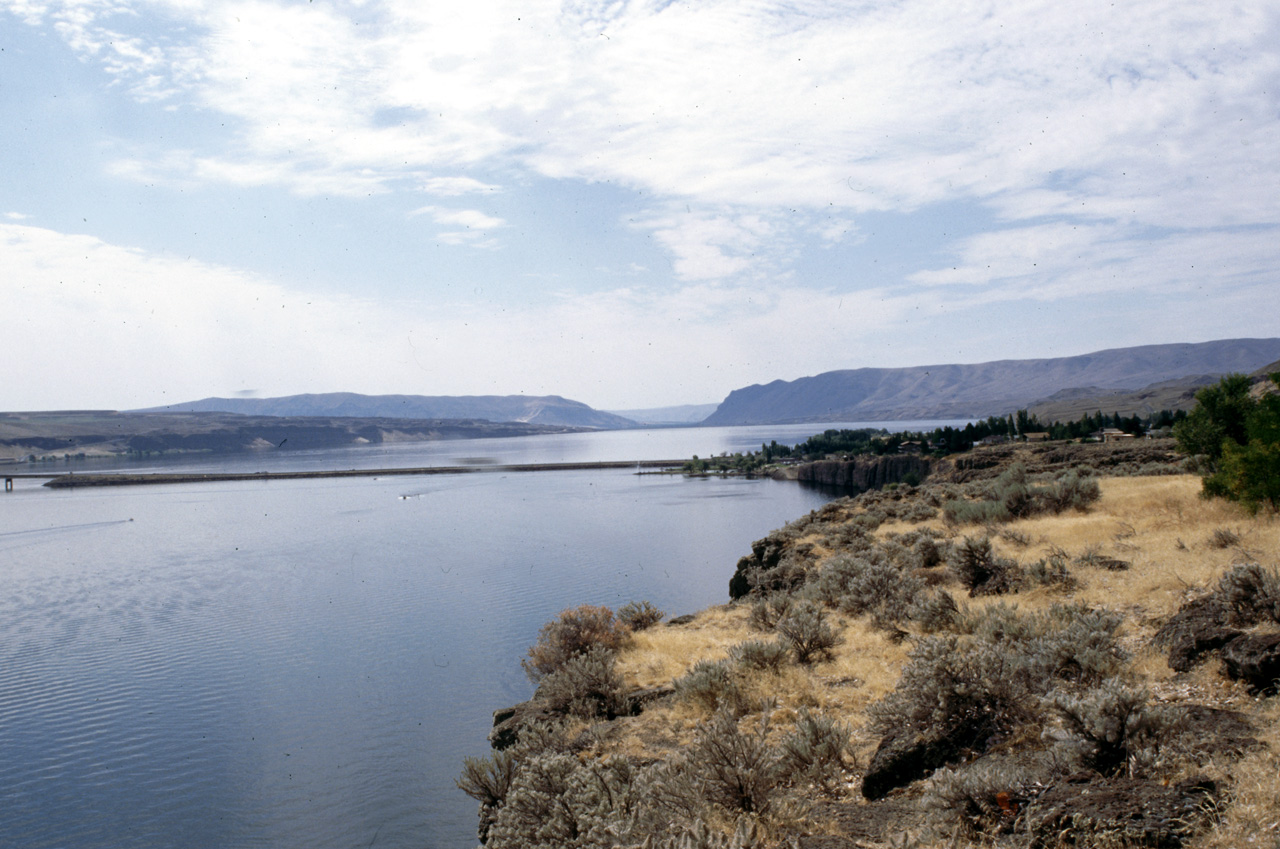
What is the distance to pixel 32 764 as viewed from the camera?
58.0 ft

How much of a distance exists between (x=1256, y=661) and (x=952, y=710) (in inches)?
108

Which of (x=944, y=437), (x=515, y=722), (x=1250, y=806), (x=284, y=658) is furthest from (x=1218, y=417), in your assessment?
(x=944, y=437)

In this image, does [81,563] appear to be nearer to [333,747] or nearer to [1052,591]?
[333,747]

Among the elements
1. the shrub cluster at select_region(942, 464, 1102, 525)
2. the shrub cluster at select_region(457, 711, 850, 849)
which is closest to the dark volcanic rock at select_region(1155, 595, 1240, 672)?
the shrub cluster at select_region(457, 711, 850, 849)

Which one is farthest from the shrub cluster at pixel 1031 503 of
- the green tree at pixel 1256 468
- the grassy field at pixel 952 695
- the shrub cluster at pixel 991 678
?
the shrub cluster at pixel 991 678

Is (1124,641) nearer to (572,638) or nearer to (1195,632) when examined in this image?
(1195,632)

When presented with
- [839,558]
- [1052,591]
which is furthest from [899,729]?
[839,558]

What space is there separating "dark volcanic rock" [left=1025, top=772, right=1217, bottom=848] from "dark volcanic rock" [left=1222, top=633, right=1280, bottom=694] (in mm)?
2640

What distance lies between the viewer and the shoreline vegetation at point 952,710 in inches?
203

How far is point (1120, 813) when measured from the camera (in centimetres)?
466

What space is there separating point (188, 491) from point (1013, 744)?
11847 cm

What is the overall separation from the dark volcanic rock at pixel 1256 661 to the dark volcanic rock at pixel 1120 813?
104 inches

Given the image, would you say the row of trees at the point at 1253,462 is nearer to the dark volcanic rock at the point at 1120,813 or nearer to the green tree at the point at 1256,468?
the green tree at the point at 1256,468

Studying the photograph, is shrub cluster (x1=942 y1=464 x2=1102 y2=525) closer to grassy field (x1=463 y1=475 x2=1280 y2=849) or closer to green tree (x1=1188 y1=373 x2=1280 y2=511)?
grassy field (x1=463 y1=475 x2=1280 y2=849)
